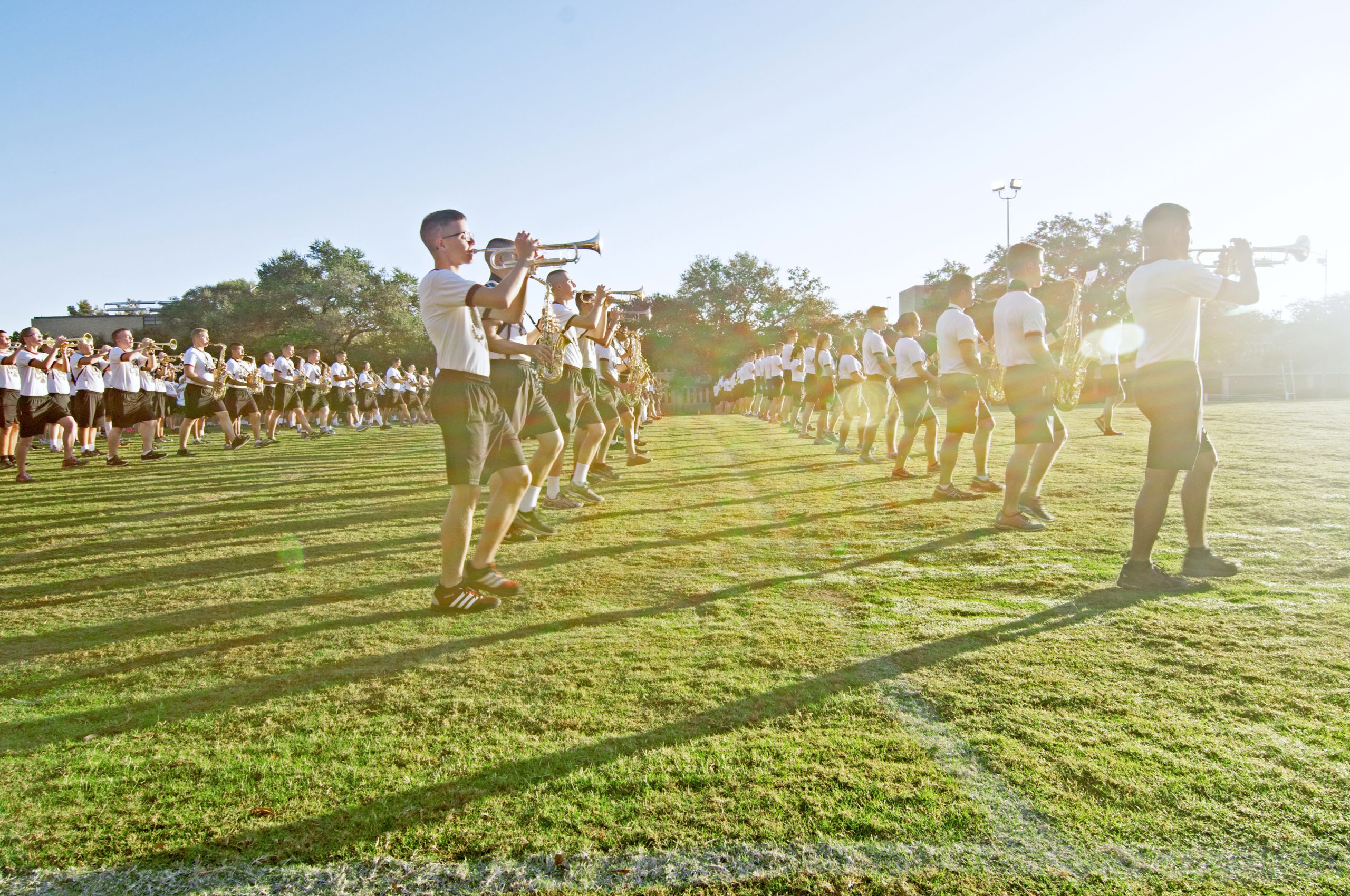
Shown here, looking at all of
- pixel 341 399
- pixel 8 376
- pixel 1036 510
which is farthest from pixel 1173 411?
pixel 341 399

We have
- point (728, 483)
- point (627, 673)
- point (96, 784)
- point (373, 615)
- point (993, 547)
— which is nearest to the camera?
point (96, 784)

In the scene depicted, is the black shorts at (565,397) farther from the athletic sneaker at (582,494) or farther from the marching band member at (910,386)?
the marching band member at (910,386)

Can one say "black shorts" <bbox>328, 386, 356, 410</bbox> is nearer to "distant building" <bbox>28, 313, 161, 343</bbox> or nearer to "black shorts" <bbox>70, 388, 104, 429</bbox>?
"black shorts" <bbox>70, 388, 104, 429</bbox>

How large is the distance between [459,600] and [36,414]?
11897mm

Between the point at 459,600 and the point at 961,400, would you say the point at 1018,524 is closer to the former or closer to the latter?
the point at 961,400

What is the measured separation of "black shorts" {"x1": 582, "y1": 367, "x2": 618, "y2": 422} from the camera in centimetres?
883

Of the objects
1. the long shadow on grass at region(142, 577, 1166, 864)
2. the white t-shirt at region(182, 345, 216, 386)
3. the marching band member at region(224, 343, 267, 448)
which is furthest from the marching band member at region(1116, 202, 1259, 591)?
the marching band member at region(224, 343, 267, 448)

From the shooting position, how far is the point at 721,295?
6662 cm

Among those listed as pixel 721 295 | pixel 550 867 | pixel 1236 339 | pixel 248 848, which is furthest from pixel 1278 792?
pixel 721 295

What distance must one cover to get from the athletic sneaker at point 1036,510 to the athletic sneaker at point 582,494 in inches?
154

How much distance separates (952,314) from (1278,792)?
6489mm

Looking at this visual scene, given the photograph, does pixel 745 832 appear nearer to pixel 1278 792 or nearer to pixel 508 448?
pixel 1278 792

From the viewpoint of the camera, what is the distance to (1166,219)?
4.77 metres

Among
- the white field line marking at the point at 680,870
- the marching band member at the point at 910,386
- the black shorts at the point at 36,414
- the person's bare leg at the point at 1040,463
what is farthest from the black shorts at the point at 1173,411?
the black shorts at the point at 36,414
